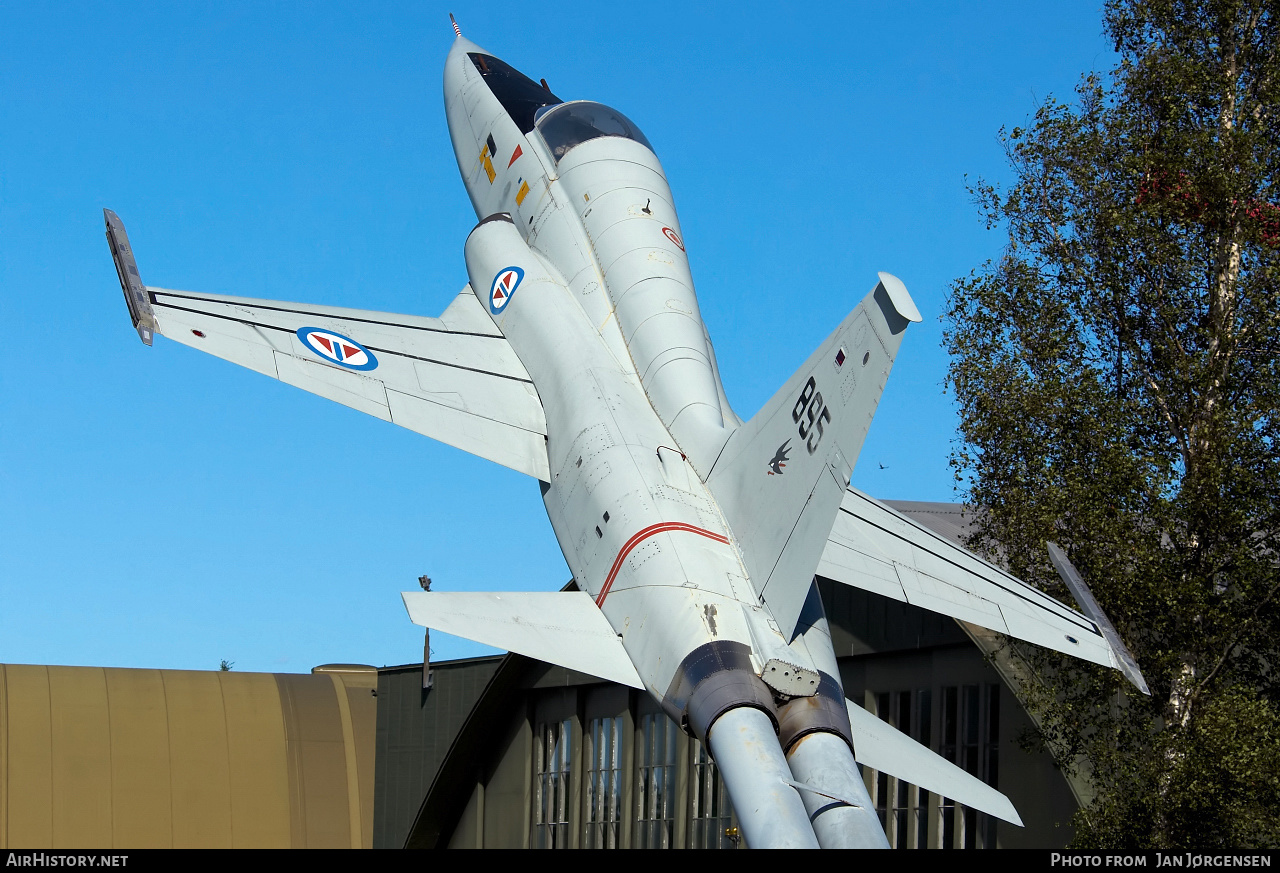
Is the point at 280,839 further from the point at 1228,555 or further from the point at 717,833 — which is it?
the point at 1228,555

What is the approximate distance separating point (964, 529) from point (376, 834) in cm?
1642

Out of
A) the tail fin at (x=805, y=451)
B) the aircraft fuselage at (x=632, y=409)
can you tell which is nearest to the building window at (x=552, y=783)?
the aircraft fuselage at (x=632, y=409)

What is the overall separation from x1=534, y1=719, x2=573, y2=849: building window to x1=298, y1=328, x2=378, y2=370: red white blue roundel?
541 inches

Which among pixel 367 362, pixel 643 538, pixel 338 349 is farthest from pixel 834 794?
pixel 338 349

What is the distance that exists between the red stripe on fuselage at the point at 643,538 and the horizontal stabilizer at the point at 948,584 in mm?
1397

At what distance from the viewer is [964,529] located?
81.7ft

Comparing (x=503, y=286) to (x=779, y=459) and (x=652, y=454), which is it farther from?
(x=779, y=459)

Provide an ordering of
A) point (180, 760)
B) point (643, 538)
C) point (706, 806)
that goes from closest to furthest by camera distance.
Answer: point (643, 538), point (706, 806), point (180, 760)

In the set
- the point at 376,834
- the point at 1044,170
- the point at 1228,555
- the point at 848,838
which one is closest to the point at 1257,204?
the point at 1044,170

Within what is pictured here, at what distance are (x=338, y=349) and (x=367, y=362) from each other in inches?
16.2

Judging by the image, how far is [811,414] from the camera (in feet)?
40.1

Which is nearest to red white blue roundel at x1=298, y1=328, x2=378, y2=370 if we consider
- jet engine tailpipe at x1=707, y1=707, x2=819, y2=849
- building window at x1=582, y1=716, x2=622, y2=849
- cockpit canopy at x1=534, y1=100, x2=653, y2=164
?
cockpit canopy at x1=534, y1=100, x2=653, y2=164

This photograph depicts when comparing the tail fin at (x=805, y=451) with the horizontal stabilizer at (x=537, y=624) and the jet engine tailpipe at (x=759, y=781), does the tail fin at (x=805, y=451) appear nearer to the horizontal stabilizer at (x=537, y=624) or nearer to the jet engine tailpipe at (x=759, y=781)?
the jet engine tailpipe at (x=759, y=781)

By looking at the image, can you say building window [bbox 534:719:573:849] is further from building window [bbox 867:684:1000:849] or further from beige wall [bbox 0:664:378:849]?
building window [bbox 867:684:1000:849]
